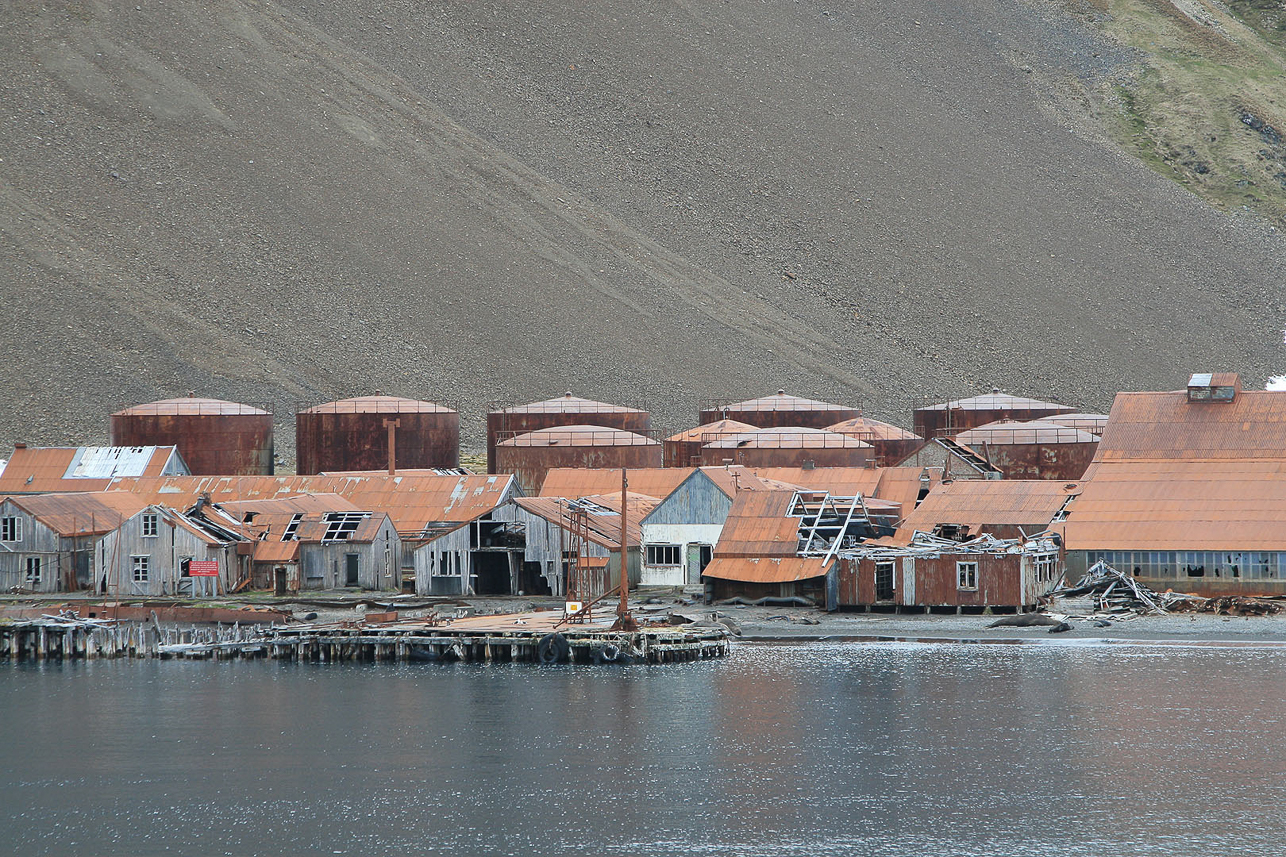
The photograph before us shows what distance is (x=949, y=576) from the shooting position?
195 ft

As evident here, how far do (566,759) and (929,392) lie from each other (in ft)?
312

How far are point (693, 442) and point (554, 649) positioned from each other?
112 ft

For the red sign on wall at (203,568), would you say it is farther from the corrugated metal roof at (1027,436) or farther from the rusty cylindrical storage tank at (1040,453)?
the corrugated metal roof at (1027,436)

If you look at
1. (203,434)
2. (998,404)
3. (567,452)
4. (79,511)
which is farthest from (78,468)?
(998,404)

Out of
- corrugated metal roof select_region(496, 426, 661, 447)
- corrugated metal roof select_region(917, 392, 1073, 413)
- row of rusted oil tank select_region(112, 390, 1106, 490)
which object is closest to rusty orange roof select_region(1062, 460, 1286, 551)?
row of rusted oil tank select_region(112, 390, 1106, 490)

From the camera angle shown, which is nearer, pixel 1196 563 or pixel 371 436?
pixel 1196 563

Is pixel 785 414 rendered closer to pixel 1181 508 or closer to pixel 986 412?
pixel 986 412

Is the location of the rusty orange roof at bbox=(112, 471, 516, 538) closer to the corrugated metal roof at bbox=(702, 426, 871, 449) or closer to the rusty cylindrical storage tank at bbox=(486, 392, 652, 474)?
the corrugated metal roof at bbox=(702, 426, 871, 449)

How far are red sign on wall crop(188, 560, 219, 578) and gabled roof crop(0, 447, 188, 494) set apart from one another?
45.2ft

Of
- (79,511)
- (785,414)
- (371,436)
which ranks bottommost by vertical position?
(79,511)

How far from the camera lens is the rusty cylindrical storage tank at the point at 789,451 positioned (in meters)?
81.2

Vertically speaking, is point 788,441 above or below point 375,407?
below

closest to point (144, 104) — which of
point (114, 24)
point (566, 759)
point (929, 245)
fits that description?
point (114, 24)

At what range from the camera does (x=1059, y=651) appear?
A: 54.1 m
